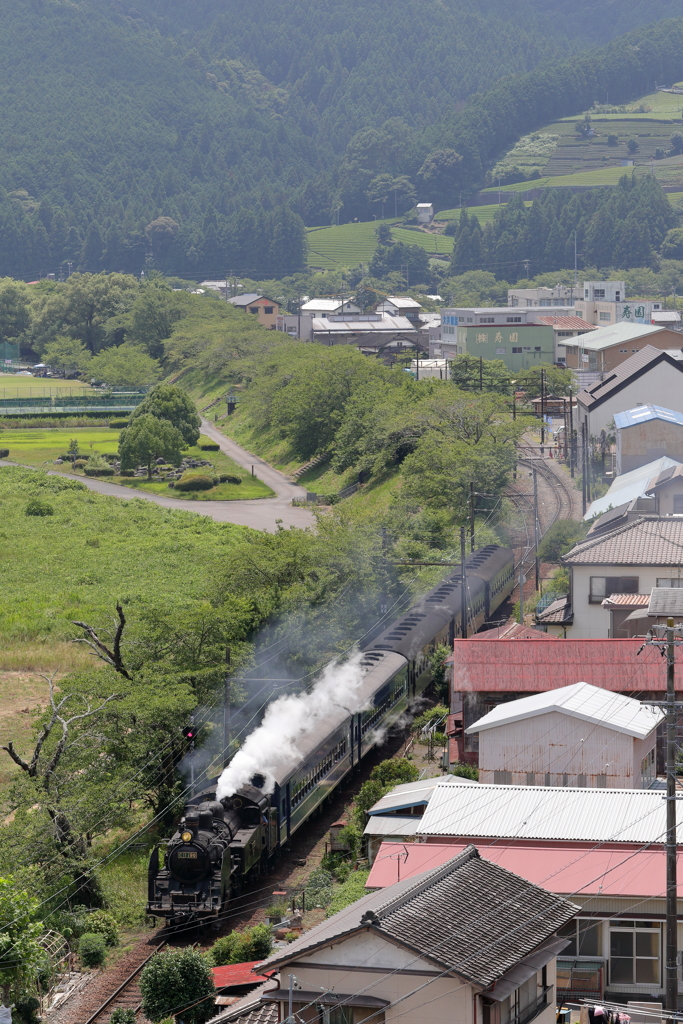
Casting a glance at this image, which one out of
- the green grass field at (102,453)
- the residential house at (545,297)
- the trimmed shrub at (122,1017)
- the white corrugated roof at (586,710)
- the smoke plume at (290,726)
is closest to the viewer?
the trimmed shrub at (122,1017)

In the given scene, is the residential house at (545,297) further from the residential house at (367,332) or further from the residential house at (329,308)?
the residential house at (329,308)

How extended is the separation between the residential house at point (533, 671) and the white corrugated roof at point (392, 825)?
4164 mm

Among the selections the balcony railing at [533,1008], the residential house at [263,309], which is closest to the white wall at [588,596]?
the balcony railing at [533,1008]

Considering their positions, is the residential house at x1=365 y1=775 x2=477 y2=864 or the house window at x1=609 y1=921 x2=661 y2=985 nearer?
the house window at x1=609 y1=921 x2=661 y2=985

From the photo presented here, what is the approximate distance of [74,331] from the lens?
139 metres

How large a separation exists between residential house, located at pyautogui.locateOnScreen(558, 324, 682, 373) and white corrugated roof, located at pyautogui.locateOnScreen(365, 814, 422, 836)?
54.3m

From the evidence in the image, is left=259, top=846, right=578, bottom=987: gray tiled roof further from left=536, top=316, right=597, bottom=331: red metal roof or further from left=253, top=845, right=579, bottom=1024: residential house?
left=536, top=316, right=597, bottom=331: red metal roof

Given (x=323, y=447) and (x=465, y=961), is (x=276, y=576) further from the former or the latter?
(x=323, y=447)

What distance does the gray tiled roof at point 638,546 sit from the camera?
113 ft

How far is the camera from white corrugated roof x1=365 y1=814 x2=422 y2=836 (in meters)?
23.4

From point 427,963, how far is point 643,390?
4641 cm

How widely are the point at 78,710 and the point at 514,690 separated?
9308mm

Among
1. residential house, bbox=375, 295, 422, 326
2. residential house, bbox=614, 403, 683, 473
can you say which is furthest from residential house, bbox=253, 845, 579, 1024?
residential house, bbox=375, 295, 422, 326

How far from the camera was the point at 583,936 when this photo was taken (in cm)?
1894
